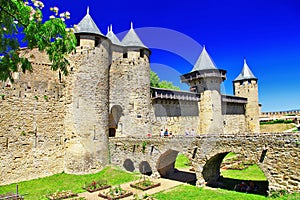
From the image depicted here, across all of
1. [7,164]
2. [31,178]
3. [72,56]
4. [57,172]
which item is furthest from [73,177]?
[72,56]

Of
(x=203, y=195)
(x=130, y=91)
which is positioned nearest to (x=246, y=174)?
(x=203, y=195)

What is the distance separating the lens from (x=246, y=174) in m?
18.4

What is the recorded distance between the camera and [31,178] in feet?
56.3

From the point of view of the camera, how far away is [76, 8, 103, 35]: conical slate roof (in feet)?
66.8

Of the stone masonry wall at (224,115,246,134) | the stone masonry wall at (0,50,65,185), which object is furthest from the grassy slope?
the stone masonry wall at (224,115,246,134)

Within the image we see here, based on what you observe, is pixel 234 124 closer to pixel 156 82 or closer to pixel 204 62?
pixel 204 62

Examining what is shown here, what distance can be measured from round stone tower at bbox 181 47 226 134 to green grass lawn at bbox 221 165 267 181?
10.3m

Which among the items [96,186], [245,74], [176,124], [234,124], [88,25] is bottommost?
[96,186]

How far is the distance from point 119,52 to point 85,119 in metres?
8.96

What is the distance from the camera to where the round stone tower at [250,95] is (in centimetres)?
3794

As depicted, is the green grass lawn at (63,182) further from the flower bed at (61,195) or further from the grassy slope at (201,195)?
the grassy slope at (201,195)

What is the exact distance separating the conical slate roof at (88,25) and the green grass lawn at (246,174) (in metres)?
16.7

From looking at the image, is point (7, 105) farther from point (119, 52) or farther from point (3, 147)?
point (119, 52)

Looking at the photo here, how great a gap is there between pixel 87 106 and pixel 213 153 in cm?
1097
